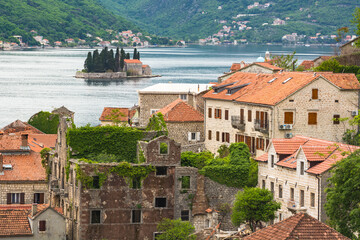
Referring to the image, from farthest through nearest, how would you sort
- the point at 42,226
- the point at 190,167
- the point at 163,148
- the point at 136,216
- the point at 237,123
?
the point at 237,123, the point at 163,148, the point at 190,167, the point at 136,216, the point at 42,226

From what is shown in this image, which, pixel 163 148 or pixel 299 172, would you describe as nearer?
pixel 299 172

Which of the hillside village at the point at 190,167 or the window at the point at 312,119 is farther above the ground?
the window at the point at 312,119

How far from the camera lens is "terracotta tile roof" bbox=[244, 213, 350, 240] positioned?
73.4 ft

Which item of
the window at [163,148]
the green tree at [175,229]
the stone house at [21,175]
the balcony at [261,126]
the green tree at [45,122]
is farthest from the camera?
the green tree at [45,122]

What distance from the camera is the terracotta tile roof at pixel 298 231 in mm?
22359

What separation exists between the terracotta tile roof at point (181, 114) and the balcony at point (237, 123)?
4902mm

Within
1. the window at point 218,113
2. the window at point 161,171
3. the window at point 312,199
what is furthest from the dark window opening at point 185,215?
the window at point 218,113

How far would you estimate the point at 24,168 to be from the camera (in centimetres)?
6041

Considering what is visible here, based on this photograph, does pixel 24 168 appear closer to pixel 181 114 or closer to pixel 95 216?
pixel 95 216

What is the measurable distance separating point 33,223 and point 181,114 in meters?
19.5

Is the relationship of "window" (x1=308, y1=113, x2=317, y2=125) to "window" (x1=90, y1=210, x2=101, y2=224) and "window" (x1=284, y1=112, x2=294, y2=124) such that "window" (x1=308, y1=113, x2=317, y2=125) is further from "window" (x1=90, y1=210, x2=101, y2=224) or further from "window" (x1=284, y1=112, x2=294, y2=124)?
"window" (x1=90, y1=210, x2=101, y2=224)

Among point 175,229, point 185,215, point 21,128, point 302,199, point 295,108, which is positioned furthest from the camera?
point 21,128

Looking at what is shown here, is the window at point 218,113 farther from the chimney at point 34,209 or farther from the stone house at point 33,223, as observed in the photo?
the chimney at point 34,209

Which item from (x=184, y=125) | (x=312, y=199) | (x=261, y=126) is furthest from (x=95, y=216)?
(x=184, y=125)
